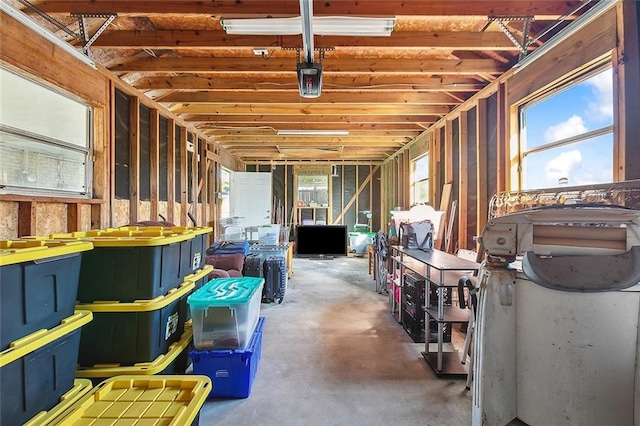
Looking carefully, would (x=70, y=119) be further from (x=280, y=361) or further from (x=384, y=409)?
(x=384, y=409)

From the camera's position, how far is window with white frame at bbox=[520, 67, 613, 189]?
2176mm

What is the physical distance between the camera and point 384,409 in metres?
1.99

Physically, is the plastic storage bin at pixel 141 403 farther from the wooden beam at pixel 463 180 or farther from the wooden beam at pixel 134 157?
the wooden beam at pixel 463 180

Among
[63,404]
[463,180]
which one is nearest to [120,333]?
[63,404]

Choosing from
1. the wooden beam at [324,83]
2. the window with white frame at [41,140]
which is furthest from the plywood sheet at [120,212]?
the wooden beam at [324,83]

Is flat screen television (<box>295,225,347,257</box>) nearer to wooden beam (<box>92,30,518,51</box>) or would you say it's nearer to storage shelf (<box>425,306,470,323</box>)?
storage shelf (<box>425,306,470,323</box>)

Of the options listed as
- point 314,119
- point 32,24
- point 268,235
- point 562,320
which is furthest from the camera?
point 268,235

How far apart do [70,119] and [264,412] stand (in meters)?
3.03

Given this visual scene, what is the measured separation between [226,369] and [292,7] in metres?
2.74

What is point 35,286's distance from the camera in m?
1.19

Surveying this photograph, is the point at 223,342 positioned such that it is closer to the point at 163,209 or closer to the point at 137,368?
the point at 137,368

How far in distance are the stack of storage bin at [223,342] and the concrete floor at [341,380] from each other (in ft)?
0.44

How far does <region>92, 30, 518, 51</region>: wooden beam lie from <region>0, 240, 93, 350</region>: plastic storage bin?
218cm

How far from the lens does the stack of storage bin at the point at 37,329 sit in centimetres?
106
